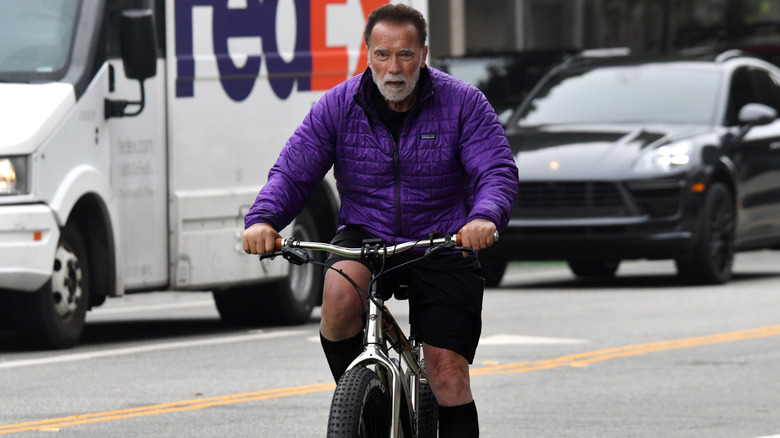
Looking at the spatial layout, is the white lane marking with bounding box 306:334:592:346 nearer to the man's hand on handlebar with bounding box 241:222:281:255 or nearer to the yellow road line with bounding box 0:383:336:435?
the yellow road line with bounding box 0:383:336:435

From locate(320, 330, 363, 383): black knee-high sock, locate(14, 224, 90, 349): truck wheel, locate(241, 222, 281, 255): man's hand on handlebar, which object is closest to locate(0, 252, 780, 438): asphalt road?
locate(14, 224, 90, 349): truck wheel

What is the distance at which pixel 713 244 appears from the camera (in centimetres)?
1468

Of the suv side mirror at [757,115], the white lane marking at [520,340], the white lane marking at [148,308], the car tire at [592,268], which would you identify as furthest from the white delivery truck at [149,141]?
the car tire at [592,268]

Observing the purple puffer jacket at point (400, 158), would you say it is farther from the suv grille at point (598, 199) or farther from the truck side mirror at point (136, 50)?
the suv grille at point (598, 199)

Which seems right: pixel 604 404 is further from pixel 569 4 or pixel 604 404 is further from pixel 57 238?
pixel 569 4

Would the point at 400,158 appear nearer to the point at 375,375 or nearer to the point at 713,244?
the point at 375,375

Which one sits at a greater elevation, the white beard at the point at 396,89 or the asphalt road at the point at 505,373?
the white beard at the point at 396,89

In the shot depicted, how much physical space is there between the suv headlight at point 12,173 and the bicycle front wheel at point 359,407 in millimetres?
5158

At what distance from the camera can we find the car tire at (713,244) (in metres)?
14.5

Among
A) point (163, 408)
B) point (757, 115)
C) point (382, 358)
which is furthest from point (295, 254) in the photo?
point (757, 115)

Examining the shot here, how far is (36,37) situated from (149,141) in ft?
3.09

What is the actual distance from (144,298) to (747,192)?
16.4ft

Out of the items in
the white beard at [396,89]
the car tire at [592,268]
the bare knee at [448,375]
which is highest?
the white beard at [396,89]

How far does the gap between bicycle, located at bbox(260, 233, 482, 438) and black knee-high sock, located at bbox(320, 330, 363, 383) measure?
0.09 m
